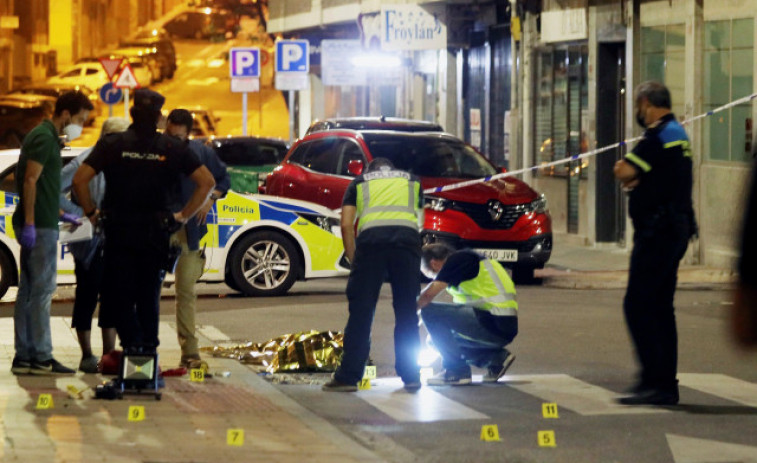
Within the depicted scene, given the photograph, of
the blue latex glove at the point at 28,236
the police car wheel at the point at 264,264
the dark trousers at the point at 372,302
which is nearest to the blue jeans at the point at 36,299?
the blue latex glove at the point at 28,236

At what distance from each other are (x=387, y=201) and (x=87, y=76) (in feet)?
145

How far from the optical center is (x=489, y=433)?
27.6 feet

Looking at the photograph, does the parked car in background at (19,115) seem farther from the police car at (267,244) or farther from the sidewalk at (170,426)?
the sidewalk at (170,426)

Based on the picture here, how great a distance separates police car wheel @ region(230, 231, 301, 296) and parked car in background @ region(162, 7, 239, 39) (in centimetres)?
6582

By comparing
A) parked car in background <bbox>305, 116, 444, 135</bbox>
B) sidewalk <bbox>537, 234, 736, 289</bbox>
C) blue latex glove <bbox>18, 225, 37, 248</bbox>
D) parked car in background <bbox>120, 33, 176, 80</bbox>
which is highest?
parked car in background <bbox>120, 33, 176, 80</bbox>

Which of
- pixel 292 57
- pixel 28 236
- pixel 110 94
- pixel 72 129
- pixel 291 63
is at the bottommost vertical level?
pixel 28 236

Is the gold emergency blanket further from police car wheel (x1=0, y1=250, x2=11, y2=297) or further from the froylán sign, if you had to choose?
the froylán sign

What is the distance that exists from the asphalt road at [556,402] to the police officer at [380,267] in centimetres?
22

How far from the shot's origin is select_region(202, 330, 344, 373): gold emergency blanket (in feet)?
36.3

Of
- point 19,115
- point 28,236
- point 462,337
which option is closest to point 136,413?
point 28,236

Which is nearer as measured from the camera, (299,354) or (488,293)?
(488,293)

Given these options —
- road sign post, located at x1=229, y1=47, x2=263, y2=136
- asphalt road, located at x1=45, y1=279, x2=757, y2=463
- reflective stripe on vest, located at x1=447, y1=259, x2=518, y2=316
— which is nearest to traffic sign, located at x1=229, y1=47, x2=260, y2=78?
road sign post, located at x1=229, y1=47, x2=263, y2=136

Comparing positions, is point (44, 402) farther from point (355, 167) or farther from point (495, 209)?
point (495, 209)

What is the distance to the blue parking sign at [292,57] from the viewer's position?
3262 cm
